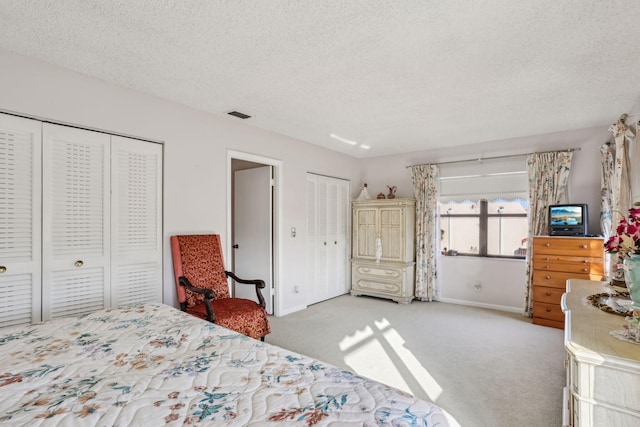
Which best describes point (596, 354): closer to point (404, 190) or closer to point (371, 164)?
point (404, 190)

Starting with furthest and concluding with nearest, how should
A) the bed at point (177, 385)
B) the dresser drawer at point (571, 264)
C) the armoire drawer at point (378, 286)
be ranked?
A: the armoire drawer at point (378, 286) → the dresser drawer at point (571, 264) → the bed at point (177, 385)

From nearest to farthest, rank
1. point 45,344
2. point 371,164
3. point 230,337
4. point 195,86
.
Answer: point 45,344, point 230,337, point 195,86, point 371,164

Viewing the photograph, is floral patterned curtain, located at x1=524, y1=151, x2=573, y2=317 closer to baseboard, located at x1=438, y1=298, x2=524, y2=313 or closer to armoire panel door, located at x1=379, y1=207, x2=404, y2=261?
baseboard, located at x1=438, y1=298, x2=524, y2=313

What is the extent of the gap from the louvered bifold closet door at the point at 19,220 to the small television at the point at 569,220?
5301 mm

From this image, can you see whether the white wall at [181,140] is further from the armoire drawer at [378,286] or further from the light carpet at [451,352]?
the armoire drawer at [378,286]

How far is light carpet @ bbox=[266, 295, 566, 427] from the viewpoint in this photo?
230 centimetres

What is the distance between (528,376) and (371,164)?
4.10 metres

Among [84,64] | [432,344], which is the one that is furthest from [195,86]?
[432,344]

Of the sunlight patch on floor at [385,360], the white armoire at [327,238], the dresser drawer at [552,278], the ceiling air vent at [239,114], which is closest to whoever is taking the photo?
the sunlight patch on floor at [385,360]

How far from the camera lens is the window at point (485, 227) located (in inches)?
188

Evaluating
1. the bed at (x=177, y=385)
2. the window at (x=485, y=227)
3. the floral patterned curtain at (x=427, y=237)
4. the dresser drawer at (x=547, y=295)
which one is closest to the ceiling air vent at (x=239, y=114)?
the bed at (x=177, y=385)

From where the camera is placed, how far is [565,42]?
2141mm

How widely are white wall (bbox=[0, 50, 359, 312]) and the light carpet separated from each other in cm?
93

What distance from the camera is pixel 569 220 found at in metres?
3.96
